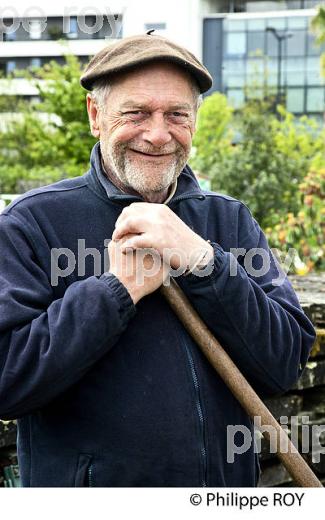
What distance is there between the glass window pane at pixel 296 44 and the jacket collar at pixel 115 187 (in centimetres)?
6323

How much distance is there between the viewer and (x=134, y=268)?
228 centimetres

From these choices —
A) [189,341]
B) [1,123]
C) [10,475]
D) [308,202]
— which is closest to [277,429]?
[189,341]

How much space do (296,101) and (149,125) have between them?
200 feet

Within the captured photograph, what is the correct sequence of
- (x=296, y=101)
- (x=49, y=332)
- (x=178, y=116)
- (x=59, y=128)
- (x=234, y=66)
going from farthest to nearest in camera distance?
1. (x=234, y=66)
2. (x=296, y=101)
3. (x=59, y=128)
4. (x=178, y=116)
5. (x=49, y=332)

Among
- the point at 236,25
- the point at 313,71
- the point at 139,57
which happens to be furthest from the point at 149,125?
the point at 236,25

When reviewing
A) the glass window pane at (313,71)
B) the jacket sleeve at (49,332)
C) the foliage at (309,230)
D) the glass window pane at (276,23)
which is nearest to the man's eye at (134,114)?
the jacket sleeve at (49,332)

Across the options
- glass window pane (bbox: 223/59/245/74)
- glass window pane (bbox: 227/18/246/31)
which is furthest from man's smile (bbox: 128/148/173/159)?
glass window pane (bbox: 227/18/246/31)

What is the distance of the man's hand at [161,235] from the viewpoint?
225 centimetres

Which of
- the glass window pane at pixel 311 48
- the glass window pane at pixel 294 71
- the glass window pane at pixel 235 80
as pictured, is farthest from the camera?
the glass window pane at pixel 311 48

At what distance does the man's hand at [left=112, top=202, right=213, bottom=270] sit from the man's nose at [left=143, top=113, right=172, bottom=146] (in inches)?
7.9

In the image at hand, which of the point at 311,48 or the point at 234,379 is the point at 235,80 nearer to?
the point at 311,48

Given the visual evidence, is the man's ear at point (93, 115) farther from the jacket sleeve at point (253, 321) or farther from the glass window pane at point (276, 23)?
the glass window pane at point (276, 23)

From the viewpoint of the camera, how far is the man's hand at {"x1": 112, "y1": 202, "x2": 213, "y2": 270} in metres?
2.25

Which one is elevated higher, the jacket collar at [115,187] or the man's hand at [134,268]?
the jacket collar at [115,187]
